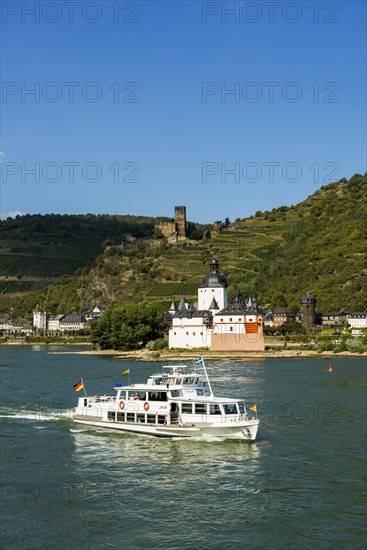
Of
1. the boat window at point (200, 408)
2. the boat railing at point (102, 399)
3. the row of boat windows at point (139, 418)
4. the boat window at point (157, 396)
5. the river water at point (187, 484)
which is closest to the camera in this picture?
the river water at point (187, 484)

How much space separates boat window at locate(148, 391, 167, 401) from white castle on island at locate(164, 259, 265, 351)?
59.7 meters

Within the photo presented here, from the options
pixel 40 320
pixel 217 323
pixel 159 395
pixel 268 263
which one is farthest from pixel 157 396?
pixel 40 320

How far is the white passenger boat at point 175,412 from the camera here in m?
32.6

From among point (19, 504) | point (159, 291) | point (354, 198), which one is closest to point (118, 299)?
point (159, 291)

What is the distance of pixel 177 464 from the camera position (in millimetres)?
28703

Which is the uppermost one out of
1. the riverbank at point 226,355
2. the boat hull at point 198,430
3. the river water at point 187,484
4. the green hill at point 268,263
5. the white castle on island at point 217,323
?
the green hill at point 268,263

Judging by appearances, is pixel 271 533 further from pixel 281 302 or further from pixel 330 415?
pixel 281 302

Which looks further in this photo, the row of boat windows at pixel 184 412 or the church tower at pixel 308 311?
the church tower at pixel 308 311

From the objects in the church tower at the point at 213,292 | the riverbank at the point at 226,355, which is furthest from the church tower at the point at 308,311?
the riverbank at the point at 226,355

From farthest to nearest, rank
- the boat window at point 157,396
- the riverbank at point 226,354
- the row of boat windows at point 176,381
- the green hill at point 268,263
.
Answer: the green hill at point 268,263 < the riverbank at point 226,354 < the row of boat windows at point 176,381 < the boat window at point 157,396

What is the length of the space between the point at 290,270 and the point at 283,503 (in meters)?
126

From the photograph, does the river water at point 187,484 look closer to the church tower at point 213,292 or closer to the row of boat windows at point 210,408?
the row of boat windows at point 210,408

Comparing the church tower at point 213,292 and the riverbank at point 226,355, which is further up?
the church tower at point 213,292

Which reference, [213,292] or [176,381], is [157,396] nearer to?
[176,381]
